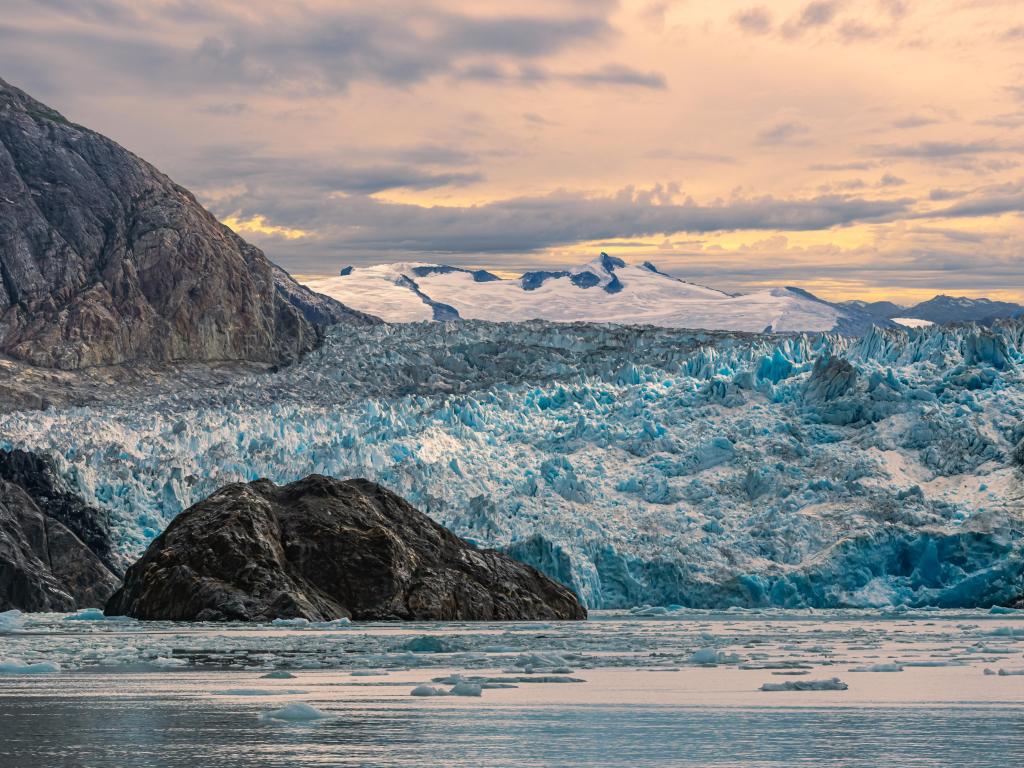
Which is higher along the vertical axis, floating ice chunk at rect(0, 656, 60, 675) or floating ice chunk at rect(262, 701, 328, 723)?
floating ice chunk at rect(262, 701, 328, 723)

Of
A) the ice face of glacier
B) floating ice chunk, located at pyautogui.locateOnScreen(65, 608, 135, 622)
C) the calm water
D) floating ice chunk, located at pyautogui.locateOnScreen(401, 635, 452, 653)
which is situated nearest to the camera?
the calm water

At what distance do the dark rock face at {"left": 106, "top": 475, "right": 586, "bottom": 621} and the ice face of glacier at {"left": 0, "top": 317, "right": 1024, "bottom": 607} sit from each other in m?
8.62

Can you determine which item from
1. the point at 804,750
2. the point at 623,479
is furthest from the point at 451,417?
the point at 804,750

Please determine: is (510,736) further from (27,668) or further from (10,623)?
(10,623)

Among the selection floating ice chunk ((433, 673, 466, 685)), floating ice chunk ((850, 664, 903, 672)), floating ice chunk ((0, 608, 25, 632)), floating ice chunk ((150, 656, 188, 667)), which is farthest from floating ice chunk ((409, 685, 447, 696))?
floating ice chunk ((0, 608, 25, 632))

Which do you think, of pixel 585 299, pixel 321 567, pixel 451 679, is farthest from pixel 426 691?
pixel 585 299

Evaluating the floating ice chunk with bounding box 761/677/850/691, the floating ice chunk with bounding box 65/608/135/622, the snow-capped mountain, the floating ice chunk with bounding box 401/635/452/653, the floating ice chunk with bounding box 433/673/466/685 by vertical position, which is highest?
the snow-capped mountain

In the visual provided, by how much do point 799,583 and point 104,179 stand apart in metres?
77.2

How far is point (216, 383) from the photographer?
9662cm

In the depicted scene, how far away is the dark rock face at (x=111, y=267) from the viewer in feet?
326

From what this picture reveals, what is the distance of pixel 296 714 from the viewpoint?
1473cm

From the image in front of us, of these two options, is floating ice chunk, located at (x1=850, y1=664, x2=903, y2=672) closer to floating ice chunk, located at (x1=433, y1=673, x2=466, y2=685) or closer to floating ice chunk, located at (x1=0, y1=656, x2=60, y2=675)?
floating ice chunk, located at (x1=433, y1=673, x2=466, y2=685)

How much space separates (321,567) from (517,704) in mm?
27147

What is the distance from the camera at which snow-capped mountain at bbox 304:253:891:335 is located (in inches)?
6309
